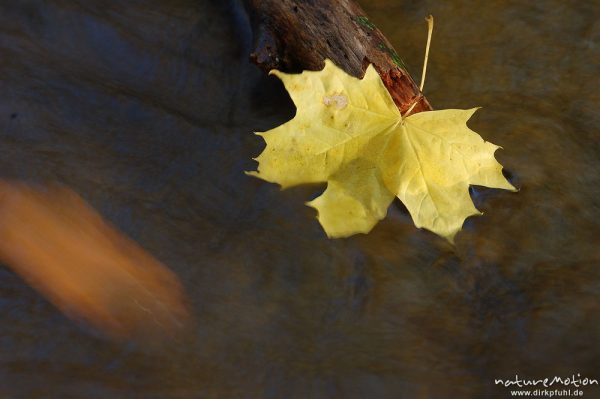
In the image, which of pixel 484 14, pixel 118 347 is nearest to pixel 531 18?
pixel 484 14

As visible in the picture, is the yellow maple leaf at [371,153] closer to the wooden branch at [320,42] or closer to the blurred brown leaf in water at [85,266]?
the wooden branch at [320,42]

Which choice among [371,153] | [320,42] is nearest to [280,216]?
[371,153]

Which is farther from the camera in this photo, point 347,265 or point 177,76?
point 177,76

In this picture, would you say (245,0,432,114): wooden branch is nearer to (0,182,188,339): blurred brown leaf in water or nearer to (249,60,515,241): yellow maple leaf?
(249,60,515,241): yellow maple leaf

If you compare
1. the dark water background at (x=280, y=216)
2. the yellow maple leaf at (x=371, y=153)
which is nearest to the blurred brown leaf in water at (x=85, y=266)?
the dark water background at (x=280, y=216)

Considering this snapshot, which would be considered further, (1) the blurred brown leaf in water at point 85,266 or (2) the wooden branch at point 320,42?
(2) the wooden branch at point 320,42

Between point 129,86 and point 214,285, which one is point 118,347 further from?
point 129,86
